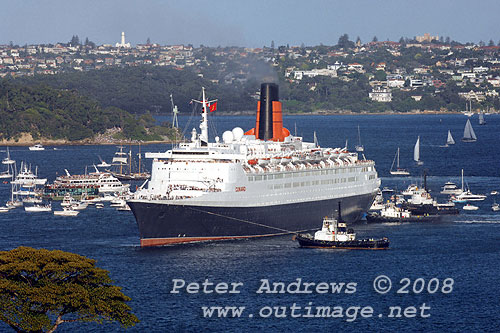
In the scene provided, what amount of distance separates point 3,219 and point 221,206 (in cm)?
2434

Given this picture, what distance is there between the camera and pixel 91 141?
645 feet

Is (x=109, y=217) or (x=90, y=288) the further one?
(x=109, y=217)

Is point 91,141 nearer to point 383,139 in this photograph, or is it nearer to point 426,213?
point 383,139

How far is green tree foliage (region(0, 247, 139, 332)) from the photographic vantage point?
37.8 metres

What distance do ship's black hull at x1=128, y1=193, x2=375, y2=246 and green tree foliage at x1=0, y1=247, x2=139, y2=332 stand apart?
2647cm

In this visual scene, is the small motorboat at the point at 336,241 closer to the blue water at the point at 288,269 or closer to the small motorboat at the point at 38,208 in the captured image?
the blue water at the point at 288,269

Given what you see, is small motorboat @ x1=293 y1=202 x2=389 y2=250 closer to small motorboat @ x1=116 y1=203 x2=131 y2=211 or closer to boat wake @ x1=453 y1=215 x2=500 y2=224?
boat wake @ x1=453 y1=215 x2=500 y2=224

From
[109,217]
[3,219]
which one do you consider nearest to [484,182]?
[109,217]

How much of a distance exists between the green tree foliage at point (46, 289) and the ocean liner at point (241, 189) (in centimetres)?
2647

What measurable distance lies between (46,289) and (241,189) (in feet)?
104

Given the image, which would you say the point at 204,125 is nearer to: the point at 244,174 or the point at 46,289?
the point at 244,174

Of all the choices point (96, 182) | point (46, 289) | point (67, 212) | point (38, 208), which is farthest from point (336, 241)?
point (96, 182)

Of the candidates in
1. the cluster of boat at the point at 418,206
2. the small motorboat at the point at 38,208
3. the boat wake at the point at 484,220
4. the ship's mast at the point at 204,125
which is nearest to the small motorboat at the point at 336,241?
the ship's mast at the point at 204,125

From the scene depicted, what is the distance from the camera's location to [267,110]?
80.8 meters
